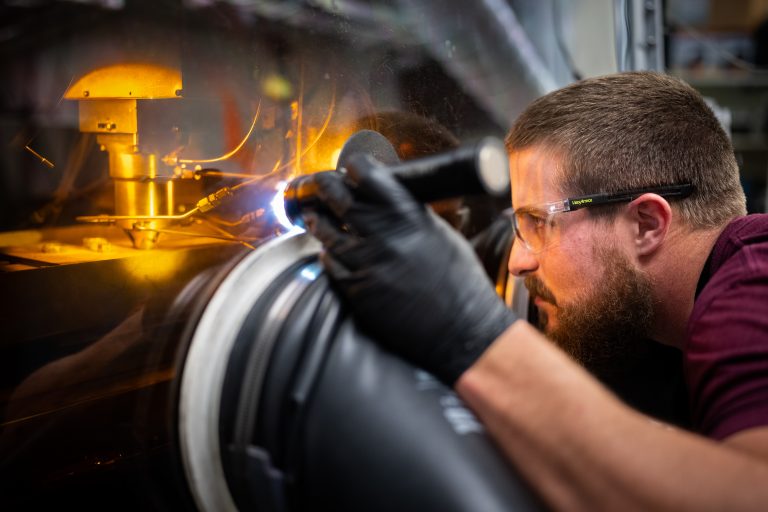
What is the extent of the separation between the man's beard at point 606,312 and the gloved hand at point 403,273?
0.45 meters

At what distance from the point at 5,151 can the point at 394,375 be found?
0.43 m

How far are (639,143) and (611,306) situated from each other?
0.88ft

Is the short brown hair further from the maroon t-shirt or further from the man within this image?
the maroon t-shirt

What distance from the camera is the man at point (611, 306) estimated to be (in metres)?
0.62

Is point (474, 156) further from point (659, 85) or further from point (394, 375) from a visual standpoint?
point (659, 85)

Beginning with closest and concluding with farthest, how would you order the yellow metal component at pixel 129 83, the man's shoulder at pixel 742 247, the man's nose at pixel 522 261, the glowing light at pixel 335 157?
the yellow metal component at pixel 129 83, the man's shoulder at pixel 742 247, the glowing light at pixel 335 157, the man's nose at pixel 522 261

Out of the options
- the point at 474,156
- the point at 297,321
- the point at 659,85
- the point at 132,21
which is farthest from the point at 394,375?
the point at 659,85

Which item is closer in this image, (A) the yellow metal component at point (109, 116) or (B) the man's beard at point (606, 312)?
(A) the yellow metal component at point (109, 116)

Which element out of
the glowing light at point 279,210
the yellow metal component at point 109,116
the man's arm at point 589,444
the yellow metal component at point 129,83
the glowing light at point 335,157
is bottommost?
the man's arm at point 589,444

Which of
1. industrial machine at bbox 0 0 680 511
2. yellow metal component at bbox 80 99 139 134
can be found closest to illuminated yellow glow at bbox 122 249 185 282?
industrial machine at bbox 0 0 680 511

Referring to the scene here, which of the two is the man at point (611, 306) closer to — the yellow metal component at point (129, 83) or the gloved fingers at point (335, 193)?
the gloved fingers at point (335, 193)

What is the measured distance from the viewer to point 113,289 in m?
0.74

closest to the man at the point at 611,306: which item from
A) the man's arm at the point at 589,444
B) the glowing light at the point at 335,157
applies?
the man's arm at the point at 589,444

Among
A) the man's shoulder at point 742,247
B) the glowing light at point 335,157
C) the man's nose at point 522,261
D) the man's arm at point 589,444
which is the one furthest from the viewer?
the man's nose at point 522,261
